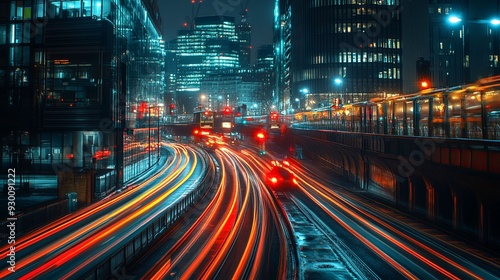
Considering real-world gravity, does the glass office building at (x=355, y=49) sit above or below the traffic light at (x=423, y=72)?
above

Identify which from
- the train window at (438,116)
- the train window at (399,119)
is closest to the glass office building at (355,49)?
the train window at (399,119)

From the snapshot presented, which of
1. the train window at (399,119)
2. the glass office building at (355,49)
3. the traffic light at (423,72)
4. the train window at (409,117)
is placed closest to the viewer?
the traffic light at (423,72)

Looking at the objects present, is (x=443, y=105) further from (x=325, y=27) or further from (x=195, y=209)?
(x=325, y=27)

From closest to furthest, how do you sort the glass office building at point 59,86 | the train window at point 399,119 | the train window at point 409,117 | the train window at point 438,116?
the train window at point 438,116 < the train window at point 409,117 < the train window at point 399,119 < the glass office building at point 59,86

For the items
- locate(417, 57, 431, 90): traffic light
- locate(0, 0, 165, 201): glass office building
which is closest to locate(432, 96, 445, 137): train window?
locate(417, 57, 431, 90): traffic light

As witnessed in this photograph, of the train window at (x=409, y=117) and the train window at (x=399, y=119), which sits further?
the train window at (x=399, y=119)

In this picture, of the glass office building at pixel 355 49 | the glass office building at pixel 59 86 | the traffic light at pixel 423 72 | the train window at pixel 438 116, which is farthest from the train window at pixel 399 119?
the glass office building at pixel 355 49

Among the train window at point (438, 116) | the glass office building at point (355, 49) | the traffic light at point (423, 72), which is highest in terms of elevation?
the glass office building at point (355, 49)

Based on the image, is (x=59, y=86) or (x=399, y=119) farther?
(x=59, y=86)

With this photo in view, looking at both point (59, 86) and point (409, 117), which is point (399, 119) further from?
point (59, 86)

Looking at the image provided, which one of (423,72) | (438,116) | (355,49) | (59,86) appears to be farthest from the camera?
(355,49)

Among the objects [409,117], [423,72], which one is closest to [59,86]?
[409,117]

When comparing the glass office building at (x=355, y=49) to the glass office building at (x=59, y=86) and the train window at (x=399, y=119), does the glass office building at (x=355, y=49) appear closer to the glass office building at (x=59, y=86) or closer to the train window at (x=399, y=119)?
the glass office building at (x=59, y=86)

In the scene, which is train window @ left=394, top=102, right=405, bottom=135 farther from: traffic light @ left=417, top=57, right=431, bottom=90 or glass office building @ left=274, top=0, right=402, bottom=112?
glass office building @ left=274, top=0, right=402, bottom=112
